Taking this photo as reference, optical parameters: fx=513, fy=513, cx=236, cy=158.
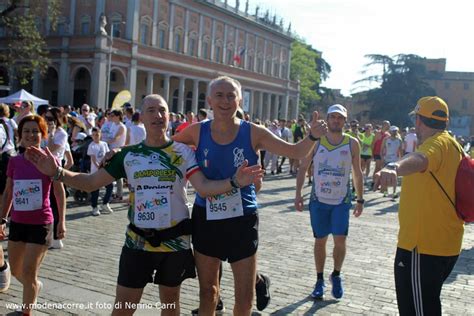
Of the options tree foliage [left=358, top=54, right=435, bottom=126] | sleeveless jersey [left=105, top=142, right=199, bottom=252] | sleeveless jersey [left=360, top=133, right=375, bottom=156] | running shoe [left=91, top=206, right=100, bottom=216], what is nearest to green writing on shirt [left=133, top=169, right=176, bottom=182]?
sleeveless jersey [left=105, top=142, right=199, bottom=252]

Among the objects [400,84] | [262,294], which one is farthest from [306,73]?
[262,294]

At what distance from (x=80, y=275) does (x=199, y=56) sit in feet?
182

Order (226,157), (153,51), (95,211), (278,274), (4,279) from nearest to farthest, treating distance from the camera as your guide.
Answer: (226,157) → (4,279) → (278,274) → (95,211) → (153,51)

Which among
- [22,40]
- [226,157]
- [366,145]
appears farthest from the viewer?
[22,40]

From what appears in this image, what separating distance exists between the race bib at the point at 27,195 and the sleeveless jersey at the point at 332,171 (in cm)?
306

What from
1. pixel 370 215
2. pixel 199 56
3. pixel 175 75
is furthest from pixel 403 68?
pixel 370 215

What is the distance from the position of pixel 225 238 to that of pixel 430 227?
147 centimetres

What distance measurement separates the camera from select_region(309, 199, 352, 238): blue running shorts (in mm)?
5863

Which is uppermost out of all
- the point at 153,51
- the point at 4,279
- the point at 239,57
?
the point at 239,57

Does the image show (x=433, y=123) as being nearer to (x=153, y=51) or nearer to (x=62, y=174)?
(x=62, y=174)

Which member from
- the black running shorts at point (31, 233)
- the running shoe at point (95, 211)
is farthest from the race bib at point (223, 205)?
the running shoe at point (95, 211)

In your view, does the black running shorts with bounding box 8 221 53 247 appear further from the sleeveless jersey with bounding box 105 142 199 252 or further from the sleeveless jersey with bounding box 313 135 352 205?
the sleeveless jersey with bounding box 313 135 352 205

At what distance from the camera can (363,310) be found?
214 inches

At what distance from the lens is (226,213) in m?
3.86
